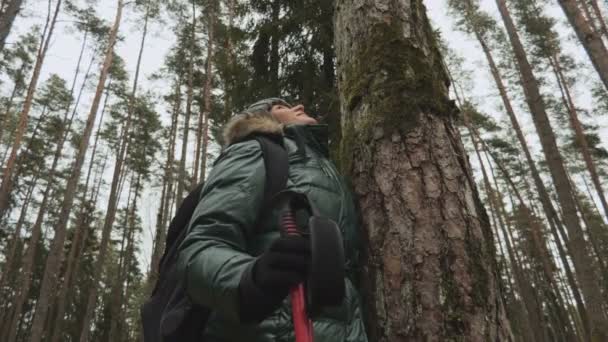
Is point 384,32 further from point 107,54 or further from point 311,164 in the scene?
point 107,54

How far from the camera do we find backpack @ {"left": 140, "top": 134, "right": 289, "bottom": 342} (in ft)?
3.52

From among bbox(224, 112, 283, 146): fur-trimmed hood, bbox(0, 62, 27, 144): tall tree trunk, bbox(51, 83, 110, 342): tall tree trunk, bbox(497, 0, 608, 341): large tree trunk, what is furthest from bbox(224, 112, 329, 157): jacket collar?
bbox(0, 62, 27, 144): tall tree trunk

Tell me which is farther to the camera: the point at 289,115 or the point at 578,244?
the point at 578,244

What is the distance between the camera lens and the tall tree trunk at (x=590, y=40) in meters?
6.48

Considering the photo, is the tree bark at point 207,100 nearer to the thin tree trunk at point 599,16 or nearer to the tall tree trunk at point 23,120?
the tall tree trunk at point 23,120

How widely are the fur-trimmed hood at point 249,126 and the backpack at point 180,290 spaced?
0.13ft

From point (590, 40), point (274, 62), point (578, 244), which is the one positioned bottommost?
point (578, 244)

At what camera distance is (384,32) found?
75.7 inches

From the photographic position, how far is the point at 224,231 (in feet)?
3.66

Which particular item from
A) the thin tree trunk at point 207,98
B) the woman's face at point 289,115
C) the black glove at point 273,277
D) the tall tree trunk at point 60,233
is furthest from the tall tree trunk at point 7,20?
the black glove at point 273,277

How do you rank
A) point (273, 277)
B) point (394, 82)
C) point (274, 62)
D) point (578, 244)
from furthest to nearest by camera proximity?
point (578, 244)
point (274, 62)
point (394, 82)
point (273, 277)

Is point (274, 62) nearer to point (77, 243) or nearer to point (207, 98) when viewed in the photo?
point (207, 98)

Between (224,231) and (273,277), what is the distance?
11.6 inches

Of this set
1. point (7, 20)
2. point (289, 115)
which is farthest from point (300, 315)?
point (7, 20)
